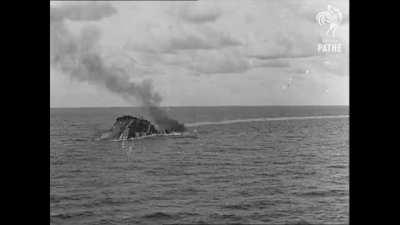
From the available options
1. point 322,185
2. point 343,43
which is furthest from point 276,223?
point 343,43

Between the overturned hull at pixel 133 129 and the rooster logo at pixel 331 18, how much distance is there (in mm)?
1924

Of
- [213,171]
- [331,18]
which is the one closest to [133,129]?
[213,171]

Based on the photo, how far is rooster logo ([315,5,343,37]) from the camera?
301cm

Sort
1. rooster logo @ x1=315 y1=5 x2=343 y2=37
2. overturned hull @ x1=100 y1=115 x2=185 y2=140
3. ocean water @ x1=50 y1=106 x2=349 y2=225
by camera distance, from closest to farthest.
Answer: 1. rooster logo @ x1=315 y1=5 x2=343 y2=37
2. ocean water @ x1=50 y1=106 x2=349 y2=225
3. overturned hull @ x1=100 y1=115 x2=185 y2=140

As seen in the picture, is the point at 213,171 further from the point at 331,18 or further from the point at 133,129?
the point at 331,18

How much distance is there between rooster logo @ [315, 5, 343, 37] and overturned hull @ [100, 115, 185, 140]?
1.92 m

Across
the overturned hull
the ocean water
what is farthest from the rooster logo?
the overturned hull

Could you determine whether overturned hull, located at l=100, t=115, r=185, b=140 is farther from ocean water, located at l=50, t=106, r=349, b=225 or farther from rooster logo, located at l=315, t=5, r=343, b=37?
rooster logo, located at l=315, t=5, r=343, b=37

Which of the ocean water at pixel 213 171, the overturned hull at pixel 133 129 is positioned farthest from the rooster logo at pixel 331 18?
the overturned hull at pixel 133 129

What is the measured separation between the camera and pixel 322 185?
3.19m

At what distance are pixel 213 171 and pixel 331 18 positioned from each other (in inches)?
72.7
